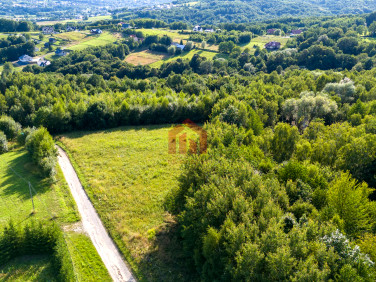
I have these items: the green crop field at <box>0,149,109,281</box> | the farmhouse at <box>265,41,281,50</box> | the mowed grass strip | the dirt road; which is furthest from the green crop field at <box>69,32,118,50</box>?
the dirt road

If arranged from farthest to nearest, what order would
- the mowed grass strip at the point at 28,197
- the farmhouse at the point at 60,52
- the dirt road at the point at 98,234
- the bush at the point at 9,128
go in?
the farmhouse at the point at 60,52 < the bush at the point at 9,128 < the mowed grass strip at the point at 28,197 < the dirt road at the point at 98,234

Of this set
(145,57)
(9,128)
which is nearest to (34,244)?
(9,128)

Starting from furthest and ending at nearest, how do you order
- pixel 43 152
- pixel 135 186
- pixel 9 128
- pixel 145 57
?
pixel 145 57
pixel 9 128
pixel 43 152
pixel 135 186

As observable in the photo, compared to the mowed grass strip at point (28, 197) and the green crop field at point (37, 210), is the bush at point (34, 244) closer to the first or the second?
the green crop field at point (37, 210)

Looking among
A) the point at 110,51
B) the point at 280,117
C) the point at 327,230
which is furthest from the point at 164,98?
the point at 110,51

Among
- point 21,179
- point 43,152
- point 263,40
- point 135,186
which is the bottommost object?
point 135,186

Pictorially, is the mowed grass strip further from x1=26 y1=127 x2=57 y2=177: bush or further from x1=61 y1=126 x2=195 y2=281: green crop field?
x1=61 y1=126 x2=195 y2=281: green crop field

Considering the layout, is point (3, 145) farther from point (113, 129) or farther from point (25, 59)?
point (25, 59)

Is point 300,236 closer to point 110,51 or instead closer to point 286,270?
point 286,270

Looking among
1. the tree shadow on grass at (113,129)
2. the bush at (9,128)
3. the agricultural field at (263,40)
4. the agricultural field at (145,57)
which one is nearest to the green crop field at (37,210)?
the bush at (9,128)
